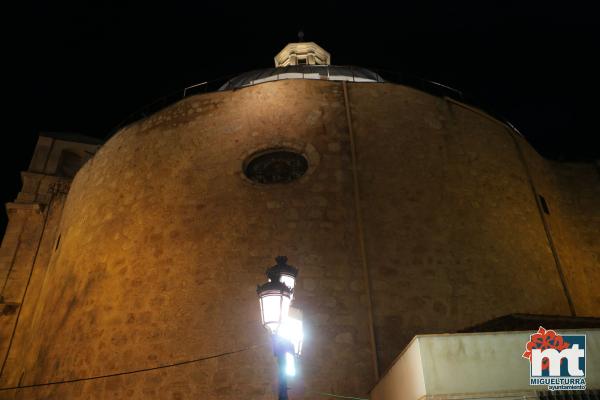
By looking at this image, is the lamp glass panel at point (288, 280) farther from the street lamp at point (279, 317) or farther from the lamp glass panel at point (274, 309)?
the lamp glass panel at point (274, 309)

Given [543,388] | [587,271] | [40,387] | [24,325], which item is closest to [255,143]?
[40,387]

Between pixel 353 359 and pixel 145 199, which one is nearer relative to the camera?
pixel 353 359

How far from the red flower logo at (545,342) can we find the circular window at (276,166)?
5.71m

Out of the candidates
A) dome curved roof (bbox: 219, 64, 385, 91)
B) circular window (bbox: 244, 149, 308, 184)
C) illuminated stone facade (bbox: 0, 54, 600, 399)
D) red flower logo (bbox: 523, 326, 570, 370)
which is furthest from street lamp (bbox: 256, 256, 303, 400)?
dome curved roof (bbox: 219, 64, 385, 91)

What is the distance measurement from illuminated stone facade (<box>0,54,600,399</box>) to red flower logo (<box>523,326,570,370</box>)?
3051 millimetres

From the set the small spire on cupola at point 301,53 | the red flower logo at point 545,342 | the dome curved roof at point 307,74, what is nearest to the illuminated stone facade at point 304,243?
the dome curved roof at point 307,74

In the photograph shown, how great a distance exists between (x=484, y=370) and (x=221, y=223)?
18.5 feet

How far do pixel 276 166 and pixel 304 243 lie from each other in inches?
80.7

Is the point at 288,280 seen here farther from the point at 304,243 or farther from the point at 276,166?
the point at 276,166

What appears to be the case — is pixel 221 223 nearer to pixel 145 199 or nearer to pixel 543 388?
pixel 145 199

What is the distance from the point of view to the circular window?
10328 millimetres

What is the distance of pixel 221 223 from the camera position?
9695mm

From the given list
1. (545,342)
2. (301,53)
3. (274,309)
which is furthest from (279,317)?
(301,53)

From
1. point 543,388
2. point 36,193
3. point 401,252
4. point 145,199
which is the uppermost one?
point 36,193
